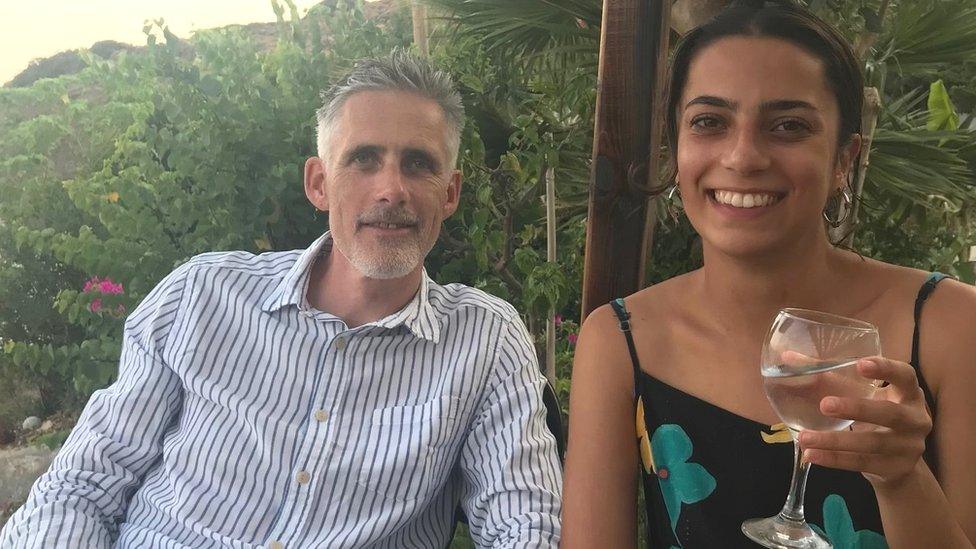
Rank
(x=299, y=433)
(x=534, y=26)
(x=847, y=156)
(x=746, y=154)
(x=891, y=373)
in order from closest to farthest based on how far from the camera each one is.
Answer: (x=891, y=373)
(x=746, y=154)
(x=847, y=156)
(x=299, y=433)
(x=534, y=26)

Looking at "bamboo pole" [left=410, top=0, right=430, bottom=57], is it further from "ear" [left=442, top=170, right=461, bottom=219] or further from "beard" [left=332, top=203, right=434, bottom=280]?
"beard" [left=332, top=203, right=434, bottom=280]

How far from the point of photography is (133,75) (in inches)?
95.9

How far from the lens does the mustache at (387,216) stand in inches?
64.9

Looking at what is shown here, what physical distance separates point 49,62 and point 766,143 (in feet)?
6.67

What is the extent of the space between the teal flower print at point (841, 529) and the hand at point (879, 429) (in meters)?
0.36

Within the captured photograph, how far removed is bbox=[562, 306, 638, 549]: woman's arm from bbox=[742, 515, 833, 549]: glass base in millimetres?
302

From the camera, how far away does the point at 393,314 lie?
1688 mm

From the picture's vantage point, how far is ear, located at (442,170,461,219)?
1.77 metres

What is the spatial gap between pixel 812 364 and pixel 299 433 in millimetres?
1039

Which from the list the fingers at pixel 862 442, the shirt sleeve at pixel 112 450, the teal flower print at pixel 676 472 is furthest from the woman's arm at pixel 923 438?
the shirt sleeve at pixel 112 450

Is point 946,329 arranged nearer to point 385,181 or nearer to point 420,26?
point 385,181

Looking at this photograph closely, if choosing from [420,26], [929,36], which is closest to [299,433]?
[420,26]

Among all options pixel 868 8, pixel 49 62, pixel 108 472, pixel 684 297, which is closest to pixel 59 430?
pixel 108 472

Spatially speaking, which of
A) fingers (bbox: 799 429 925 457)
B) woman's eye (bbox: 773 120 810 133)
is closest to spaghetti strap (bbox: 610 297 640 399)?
woman's eye (bbox: 773 120 810 133)
